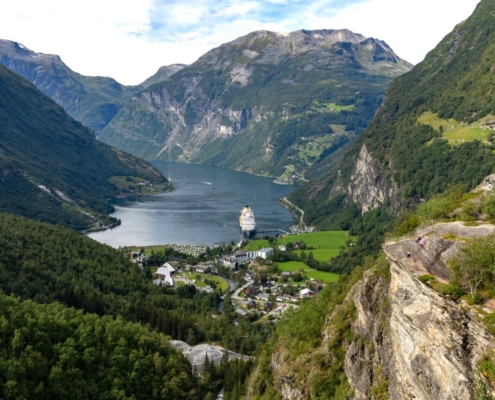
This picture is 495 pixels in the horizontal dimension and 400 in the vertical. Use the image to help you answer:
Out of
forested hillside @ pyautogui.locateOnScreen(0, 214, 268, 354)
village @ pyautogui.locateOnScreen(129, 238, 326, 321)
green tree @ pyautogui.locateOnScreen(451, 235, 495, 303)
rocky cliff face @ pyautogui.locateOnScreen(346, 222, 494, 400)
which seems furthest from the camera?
village @ pyautogui.locateOnScreen(129, 238, 326, 321)

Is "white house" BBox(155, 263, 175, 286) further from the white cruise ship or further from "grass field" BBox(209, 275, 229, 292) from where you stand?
the white cruise ship

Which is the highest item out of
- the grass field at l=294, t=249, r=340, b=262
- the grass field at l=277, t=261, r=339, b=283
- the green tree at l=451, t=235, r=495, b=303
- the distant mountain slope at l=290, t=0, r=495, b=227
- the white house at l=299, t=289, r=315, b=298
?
the distant mountain slope at l=290, t=0, r=495, b=227

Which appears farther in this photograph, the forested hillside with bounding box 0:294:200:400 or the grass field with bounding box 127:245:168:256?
the grass field with bounding box 127:245:168:256

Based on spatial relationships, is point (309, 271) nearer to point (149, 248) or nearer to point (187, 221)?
point (149, 248)

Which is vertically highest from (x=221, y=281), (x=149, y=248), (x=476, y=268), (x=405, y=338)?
(x=476, y=268)

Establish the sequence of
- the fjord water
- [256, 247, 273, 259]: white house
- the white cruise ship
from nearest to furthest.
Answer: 1. [256, 247, 273, 259]: white house
2. the fjord water
3. the white cruise ship

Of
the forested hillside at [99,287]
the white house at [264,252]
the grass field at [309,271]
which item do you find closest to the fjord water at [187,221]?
the white house at [264,252]

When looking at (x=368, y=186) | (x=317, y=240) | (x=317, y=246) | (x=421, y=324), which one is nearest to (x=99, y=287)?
(x=317, y=246)

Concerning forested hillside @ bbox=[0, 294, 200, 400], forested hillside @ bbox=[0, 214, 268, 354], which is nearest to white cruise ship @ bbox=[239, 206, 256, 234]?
forested hillside @ bbox=[0, 214, 268, 354]
